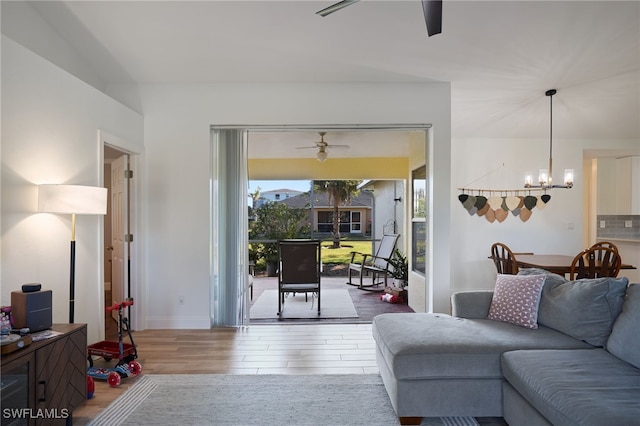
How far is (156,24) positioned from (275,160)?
4.48 m

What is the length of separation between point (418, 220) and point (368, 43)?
2355 millimetres

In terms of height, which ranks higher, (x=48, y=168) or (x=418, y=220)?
(x=48, y=168)

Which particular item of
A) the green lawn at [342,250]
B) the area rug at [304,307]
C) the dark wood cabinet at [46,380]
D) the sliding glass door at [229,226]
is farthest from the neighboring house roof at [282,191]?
the dark wood cabinet at [46,380]

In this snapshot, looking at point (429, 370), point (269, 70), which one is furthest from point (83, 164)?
point (429, 370)

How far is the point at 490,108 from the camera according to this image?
4.77m

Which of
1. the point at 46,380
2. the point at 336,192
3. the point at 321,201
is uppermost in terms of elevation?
the point at 336,192

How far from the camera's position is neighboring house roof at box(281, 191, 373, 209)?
8.20 metres

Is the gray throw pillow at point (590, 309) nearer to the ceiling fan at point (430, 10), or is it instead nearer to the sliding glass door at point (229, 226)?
the ceiling fan at point (430, 10)

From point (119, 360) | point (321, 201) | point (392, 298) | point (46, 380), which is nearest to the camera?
point (46, 380)

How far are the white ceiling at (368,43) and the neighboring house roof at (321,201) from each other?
4020 mm

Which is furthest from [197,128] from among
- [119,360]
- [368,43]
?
[119,360]

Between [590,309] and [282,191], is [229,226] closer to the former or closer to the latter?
[590,309]

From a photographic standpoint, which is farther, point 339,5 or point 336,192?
point 336,192

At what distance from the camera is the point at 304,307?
4996 mm
